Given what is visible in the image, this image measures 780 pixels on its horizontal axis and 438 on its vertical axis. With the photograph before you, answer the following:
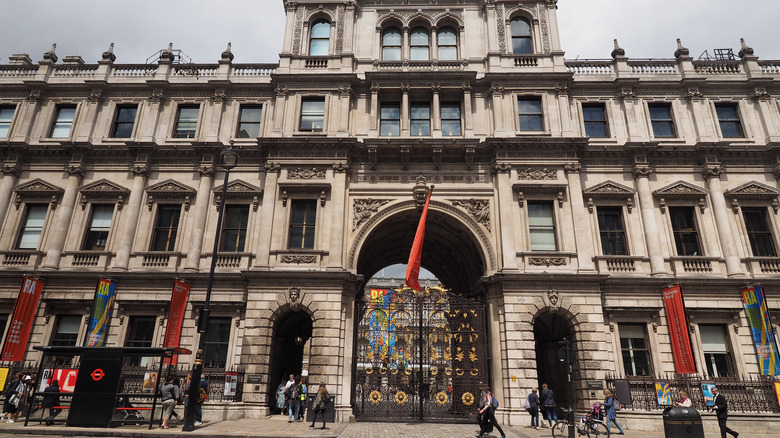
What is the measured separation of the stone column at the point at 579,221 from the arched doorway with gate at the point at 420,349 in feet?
13.5

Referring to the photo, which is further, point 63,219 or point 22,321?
point 63,219

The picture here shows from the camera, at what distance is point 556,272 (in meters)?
19.2

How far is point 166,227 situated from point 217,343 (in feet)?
22.0

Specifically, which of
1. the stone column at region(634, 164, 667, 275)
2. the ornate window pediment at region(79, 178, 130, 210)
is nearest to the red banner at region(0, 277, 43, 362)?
the ornate window pediment at region(79, 178, 130, 210)

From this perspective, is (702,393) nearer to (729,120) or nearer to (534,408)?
(534,408)

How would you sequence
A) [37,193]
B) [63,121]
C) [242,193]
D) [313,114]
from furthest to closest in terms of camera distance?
[63,121] < [313,114] < [37,193] < [242,193]

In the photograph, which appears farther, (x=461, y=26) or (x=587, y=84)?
(x=461, y=26)

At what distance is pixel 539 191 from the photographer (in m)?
20.9

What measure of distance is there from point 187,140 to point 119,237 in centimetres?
606

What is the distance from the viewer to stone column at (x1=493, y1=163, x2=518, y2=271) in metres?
19.7

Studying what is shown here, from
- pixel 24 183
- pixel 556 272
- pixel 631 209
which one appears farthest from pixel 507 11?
pixel 24 183

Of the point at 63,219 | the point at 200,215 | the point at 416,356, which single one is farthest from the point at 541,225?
the point at 63,219

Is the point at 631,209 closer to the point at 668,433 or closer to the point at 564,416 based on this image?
the point at 564,416

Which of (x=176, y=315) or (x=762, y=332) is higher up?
(x=176, y=315)
